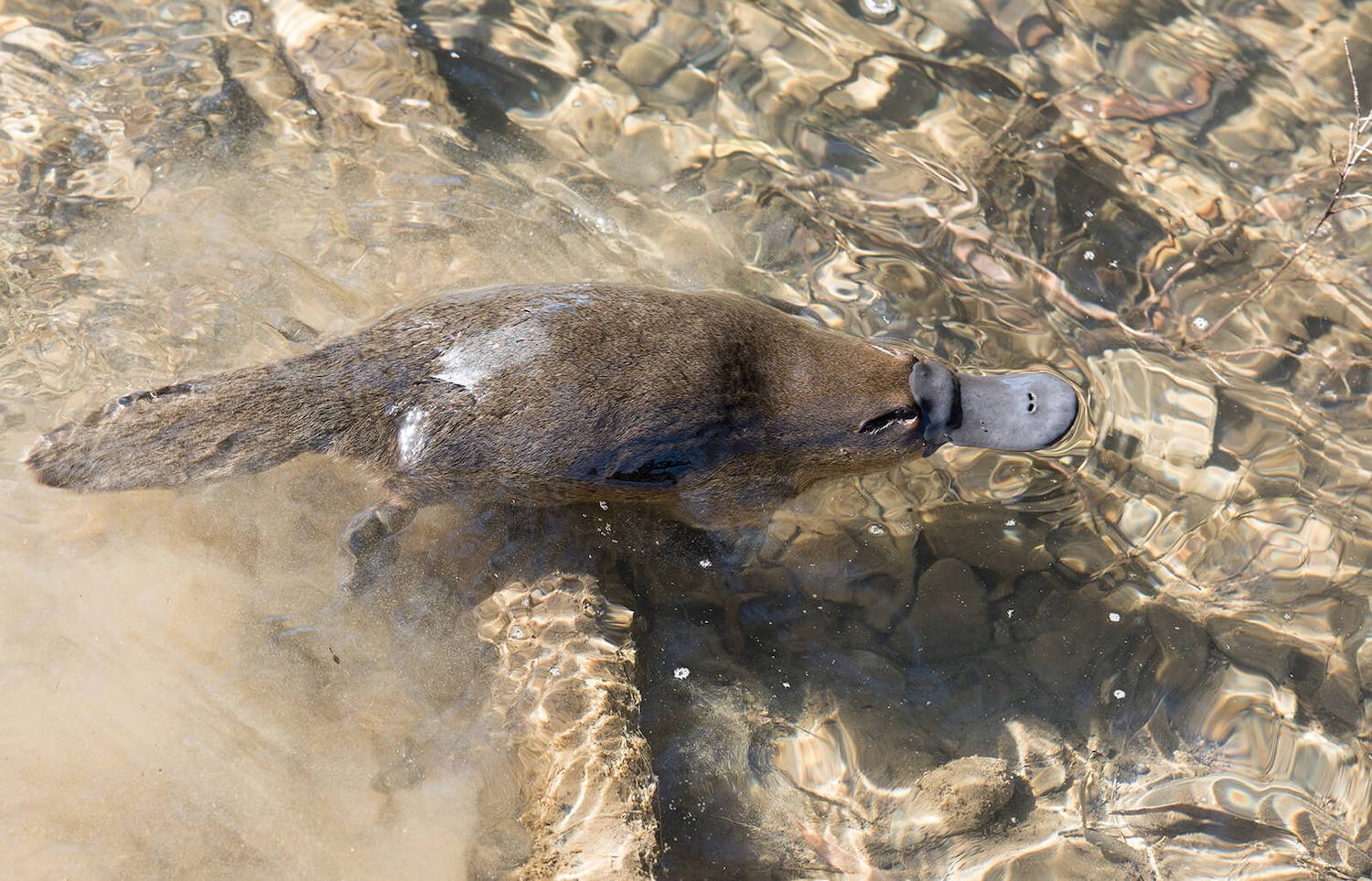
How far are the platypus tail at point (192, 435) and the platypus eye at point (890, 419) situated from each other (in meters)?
2.10

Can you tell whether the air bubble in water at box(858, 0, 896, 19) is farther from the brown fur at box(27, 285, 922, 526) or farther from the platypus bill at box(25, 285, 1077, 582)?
the brown fur at box(27, 285, 922, 526)

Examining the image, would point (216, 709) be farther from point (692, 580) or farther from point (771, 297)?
point (771, 297)

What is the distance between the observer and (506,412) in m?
3.34

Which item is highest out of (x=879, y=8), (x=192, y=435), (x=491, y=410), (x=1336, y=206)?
(x=879, y=8)

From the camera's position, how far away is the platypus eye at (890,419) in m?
A: 4.02

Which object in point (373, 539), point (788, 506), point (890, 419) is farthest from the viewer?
point (788, 506)

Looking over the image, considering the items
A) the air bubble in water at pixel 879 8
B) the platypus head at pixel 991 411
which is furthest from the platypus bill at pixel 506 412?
the air bubble in water at pixel 879 8

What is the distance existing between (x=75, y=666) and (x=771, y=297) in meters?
3.32

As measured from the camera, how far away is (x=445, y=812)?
3.35 metres

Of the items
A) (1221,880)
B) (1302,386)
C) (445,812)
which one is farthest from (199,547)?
(1302,386)

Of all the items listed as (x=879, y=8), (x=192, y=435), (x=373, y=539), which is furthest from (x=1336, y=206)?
(x=192, y=435)

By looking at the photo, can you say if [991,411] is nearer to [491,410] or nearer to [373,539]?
[491,410]

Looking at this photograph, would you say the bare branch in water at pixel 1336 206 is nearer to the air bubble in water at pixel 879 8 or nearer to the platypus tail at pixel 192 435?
the air bubble in water at pixel 879 8

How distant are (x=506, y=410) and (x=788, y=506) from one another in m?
1.47
